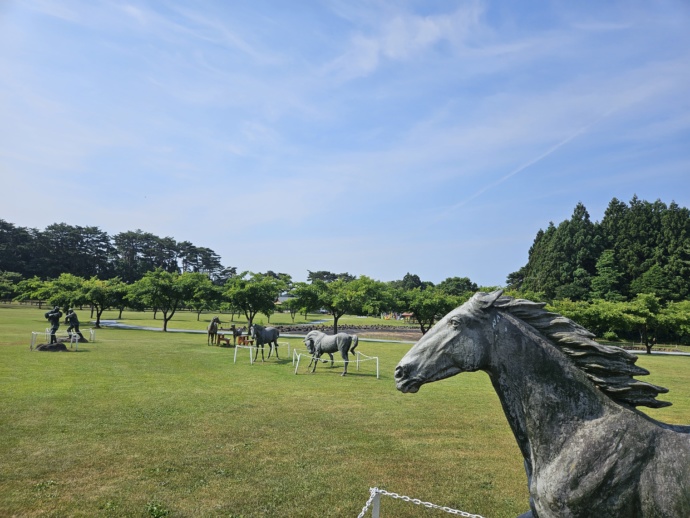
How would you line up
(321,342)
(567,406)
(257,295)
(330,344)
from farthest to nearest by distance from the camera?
(257,295)
(321,342)
(330,344)
(567,406)

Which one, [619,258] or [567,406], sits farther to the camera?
[619,258]

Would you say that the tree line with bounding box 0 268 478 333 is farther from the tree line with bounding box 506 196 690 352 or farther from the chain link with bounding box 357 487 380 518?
the chain link with bounding box 357 487 380 518

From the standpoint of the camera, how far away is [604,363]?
2.52m

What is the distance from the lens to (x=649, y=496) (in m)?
2.27

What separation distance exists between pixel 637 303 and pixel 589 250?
27.5 metres

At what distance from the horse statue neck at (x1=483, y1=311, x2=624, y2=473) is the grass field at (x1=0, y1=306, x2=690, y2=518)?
3.66 m

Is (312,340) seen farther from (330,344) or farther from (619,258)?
(619,258)

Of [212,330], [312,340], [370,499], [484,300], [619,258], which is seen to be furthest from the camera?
[619,258]

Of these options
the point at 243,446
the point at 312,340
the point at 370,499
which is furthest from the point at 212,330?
the point at 370,499

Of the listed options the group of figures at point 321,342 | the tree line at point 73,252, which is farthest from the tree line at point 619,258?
the tree line at point 73,252

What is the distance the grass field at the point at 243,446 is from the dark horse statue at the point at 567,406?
366 cm

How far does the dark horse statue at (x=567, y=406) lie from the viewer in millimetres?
2279

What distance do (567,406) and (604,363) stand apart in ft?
1.14

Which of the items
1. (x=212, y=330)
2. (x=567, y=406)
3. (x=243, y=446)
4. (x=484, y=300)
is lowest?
(x=243, y=446)
